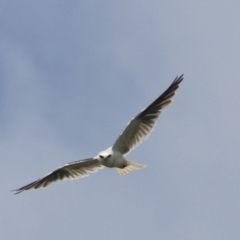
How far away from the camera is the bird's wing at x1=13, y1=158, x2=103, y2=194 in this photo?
68.8ft

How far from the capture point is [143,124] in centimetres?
1989

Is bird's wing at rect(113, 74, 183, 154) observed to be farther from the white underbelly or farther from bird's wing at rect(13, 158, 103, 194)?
bird's wing at rect(13, 158, 103, 194)

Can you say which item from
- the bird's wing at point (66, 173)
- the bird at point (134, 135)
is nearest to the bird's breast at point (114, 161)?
the bird at point (134, 135)

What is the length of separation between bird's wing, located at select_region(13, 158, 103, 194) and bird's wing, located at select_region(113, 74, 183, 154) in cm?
125

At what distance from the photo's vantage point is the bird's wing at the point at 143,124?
1978 centimetres

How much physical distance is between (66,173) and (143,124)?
274 cm

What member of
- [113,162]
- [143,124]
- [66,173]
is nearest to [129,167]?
[113,162]

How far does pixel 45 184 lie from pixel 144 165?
115 inches

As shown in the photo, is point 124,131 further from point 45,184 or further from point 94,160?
point 45,184

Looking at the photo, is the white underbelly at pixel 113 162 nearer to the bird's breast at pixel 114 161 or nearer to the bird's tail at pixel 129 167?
the bird's breast at pixel 114 161

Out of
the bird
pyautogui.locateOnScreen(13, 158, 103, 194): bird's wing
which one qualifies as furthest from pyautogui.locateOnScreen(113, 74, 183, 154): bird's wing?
pyautogui.locateOnScreen(13, 158, 103, 194): bird's wing

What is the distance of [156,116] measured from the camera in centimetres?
1997

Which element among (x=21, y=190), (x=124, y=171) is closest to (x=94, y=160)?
(x=124, y=171)

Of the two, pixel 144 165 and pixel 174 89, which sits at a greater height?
pixel 174 89
